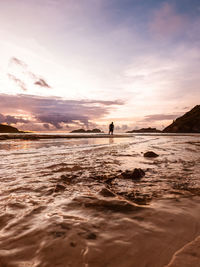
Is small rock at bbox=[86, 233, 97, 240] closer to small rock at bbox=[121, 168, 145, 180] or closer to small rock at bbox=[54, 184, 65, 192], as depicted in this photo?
small rock at bbox=[54, 184, 65, 192]

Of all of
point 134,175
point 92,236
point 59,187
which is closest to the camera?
point 92,236

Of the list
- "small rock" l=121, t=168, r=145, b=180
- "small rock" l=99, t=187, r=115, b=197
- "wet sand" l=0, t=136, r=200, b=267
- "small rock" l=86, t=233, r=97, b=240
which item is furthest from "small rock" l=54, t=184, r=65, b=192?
"small rock" l=121, t=168, r=145, b=180

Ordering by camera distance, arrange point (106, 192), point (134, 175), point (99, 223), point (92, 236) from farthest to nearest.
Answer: point (134, 175) < point (106, 192) < point (99, 223) < point (92, 236)

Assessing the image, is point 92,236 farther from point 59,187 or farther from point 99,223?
point 59,187

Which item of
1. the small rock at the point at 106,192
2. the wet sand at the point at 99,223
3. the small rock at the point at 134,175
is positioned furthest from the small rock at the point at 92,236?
the small rock at the point at 134,175

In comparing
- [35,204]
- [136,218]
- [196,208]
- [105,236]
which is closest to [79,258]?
[105,236]

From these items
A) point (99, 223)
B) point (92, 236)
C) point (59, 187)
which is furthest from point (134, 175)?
point (92, 236)

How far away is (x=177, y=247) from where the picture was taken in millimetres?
1331

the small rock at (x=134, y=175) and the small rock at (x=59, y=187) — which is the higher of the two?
the small rock at (x=134, y=175)

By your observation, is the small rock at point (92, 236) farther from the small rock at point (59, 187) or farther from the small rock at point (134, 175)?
the small rock at point (134, 175)

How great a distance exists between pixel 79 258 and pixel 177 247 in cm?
87

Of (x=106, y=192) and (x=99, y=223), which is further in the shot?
(x=106, y=192)

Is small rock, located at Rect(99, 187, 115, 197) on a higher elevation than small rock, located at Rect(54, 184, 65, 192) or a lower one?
lower

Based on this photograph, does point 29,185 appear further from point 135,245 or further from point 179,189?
point 179,189
